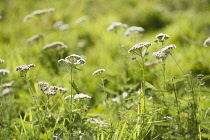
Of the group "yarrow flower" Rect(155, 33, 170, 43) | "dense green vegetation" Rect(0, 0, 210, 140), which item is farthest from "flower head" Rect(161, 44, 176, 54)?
"yarrow flower" Rect(155, 33, 170, 43)

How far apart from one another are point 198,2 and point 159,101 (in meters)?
10.4

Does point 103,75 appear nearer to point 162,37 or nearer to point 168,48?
point 162,37

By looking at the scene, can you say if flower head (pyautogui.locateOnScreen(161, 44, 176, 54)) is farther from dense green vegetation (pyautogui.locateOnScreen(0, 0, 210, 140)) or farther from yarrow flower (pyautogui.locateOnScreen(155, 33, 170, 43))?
yarrow flower (pyautogui.locateOnScreen(155, 33, 170, 43))

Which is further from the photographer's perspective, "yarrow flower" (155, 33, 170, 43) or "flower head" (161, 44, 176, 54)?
"yarrow flower" (155, 33, 170, 43)

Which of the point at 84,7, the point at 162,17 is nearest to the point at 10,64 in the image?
the point at 162,17

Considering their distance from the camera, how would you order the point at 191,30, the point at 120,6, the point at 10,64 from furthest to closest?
1. the point at 120,6
2. the point at 191,30
3. the point at 10,64

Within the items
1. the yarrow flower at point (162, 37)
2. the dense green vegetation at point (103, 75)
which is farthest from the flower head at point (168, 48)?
the yarrow flower at point (162, 37)

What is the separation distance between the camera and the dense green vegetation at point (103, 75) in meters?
1.50

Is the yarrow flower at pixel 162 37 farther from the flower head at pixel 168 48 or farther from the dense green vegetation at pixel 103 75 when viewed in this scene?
the flower head at pixel 168 48

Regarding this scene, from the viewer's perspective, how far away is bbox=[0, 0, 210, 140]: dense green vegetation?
4.93ft

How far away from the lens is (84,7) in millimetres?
10062

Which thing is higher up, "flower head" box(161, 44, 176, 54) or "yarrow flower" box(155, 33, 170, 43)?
"yarrow flower" box(155, 33, 170, 43)

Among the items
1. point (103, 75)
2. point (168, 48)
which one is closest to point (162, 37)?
point (168, 48)

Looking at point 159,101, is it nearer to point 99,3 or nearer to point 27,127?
point 27,127
